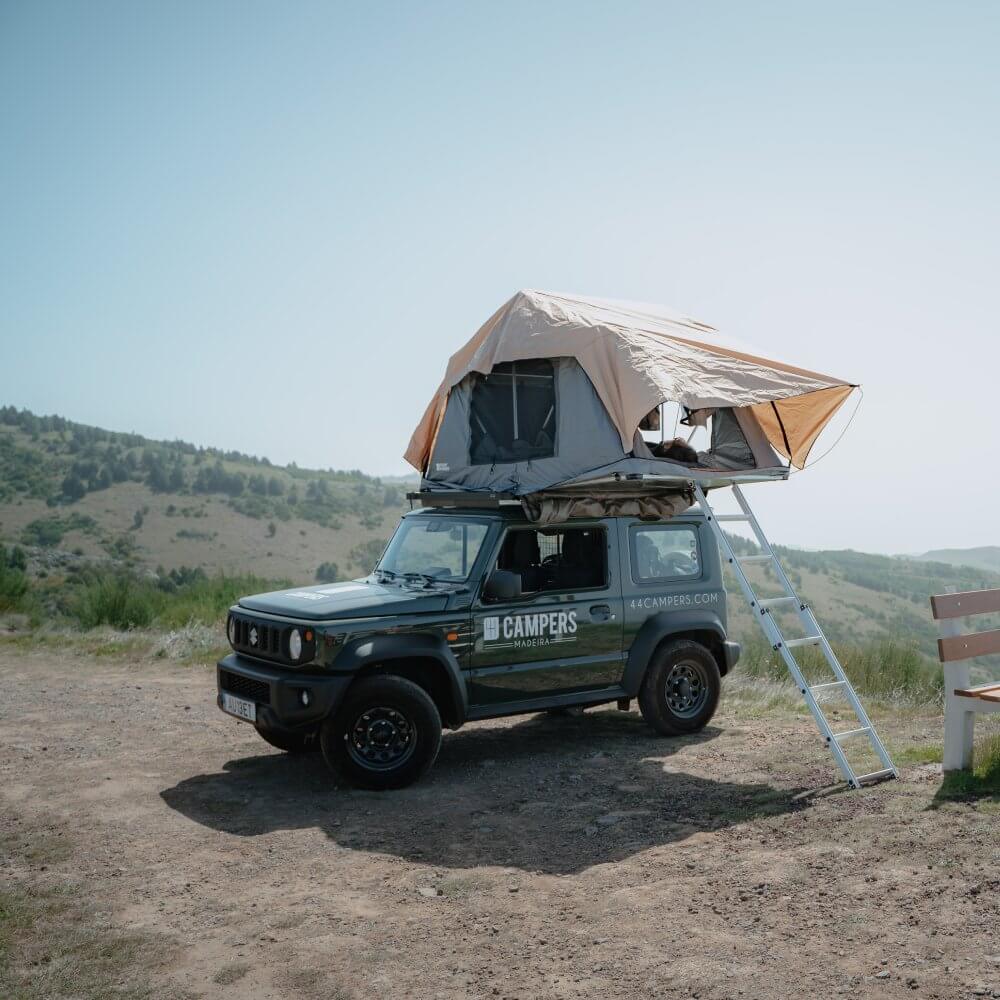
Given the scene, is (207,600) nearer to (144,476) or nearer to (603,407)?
(603,407)

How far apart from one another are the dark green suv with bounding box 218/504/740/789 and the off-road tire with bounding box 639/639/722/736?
1cm

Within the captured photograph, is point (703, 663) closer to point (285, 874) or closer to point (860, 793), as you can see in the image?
point (860, 793)

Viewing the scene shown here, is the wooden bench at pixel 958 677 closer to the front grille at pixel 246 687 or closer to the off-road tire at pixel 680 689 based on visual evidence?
the off-road tire at pixel 680 689

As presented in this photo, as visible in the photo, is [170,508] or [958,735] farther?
[170,508]

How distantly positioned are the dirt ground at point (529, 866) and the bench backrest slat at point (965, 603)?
3.71ft

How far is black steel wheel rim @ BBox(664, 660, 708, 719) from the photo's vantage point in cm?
884

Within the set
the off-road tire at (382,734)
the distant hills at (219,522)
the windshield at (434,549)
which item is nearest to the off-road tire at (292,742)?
the off-road tire at (382,734)

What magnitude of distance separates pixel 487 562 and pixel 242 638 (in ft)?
6.22

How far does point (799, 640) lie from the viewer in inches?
305

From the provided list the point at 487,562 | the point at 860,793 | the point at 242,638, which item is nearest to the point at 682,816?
the point at 860,793

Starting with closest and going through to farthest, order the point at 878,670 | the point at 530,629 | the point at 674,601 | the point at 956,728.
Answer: the point at 956,728, the point at 530,629, the point at 674,601, the point at 878,670

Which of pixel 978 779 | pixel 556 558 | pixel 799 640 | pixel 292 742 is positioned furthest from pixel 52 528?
pixel 978 779

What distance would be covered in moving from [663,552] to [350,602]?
2.84 m

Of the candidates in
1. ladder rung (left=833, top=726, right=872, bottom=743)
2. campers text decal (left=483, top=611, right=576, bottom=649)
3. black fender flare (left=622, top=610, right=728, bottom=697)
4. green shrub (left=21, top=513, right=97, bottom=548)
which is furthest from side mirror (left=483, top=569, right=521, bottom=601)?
green shrub (left=21, top=513, right=97, bottom=548)
